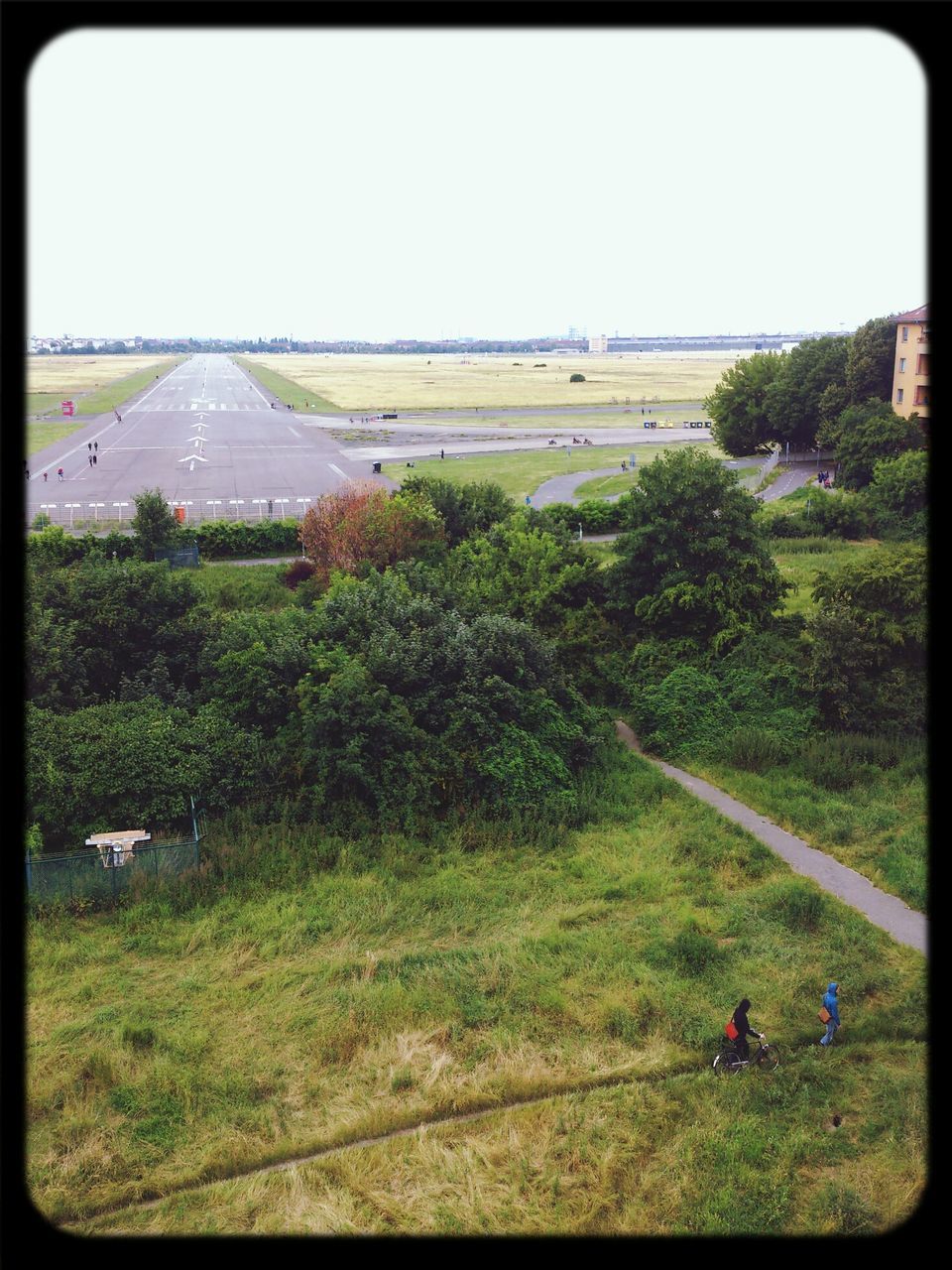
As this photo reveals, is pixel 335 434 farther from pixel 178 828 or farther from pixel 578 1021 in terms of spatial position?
pixel 578 1021

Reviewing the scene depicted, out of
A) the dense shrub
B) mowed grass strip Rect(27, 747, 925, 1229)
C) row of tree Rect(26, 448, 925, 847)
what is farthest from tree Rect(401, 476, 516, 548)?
mowed grass strip Rect(27, 747, 925, 1229)

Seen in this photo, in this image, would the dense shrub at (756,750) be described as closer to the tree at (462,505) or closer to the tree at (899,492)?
the tree at (462,505)

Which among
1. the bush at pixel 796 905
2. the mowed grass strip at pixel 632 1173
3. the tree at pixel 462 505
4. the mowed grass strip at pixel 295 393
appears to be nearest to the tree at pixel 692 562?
the tree at pixel 462 505

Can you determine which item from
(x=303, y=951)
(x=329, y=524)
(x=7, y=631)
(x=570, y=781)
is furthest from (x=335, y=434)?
(x=7, y=631)

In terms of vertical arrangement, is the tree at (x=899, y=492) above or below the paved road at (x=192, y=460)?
below

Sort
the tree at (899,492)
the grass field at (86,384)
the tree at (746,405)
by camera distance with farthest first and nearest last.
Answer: the grass field at (86,384) → the tree at (746,405) → the tree at (899,492)

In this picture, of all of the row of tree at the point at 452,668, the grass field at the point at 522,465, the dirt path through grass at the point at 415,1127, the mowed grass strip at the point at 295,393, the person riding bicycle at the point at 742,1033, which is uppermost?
the mowed grass strip at the point at 295,393

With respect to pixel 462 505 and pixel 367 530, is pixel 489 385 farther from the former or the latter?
pixel 367 530
